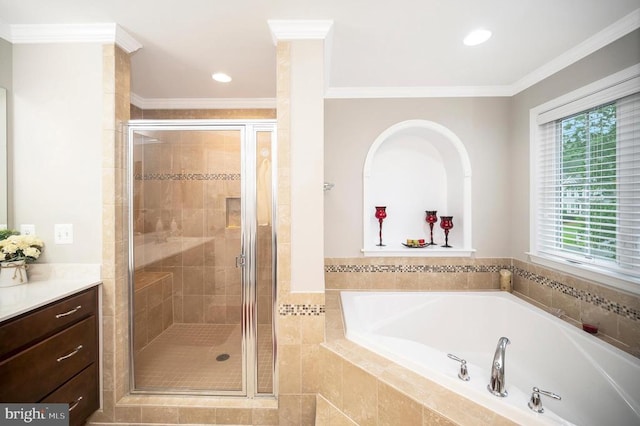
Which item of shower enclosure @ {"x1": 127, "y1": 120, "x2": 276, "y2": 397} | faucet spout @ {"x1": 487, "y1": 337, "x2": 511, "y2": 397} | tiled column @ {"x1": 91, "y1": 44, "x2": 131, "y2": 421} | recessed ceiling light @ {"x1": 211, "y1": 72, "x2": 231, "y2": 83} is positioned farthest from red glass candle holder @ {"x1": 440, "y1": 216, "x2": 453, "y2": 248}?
tiled column @ {"x1": 91, "y1": 44, "x2": 131, "y2": 421}

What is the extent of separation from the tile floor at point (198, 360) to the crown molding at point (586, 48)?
9.09 ft

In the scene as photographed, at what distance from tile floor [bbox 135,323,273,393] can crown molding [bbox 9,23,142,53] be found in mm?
1934

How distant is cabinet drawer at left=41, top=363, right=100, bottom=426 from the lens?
1.45m

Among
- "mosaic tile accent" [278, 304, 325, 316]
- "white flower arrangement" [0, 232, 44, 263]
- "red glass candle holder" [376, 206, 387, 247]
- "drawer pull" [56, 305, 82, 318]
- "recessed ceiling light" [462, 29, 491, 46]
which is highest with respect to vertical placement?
"recessed ceiling light" [462, 29, 491, 46]

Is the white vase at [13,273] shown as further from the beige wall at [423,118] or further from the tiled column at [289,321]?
the beige wall at [423,118]

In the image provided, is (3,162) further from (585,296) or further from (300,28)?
(585,296)

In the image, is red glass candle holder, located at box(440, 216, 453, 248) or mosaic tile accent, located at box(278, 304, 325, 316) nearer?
mosaic tile accent, located at box(278, 304, 325, 316)

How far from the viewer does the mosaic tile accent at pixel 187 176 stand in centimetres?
185

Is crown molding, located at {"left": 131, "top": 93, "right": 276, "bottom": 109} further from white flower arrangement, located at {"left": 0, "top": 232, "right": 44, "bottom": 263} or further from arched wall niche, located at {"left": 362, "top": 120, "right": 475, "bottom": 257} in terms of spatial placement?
white flower arrangement, located at {"left": 0, "top": 232, "right": 44, "bottom": 263}

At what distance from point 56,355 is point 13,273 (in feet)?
1.92

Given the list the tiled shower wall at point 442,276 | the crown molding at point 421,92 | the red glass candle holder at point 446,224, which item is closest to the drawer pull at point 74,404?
the tiled shower wall at point 442,276

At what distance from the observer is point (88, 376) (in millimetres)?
1625

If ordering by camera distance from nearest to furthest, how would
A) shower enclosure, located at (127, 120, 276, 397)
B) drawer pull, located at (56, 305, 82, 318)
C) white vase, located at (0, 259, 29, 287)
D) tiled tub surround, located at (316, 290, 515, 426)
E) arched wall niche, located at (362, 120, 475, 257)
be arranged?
tiled tub surround, located at (316, 290, 515, 426)
drawer pull, located at (56, 305, 82, 318)
white vase, located at (0, 259, 29, 287)
shower enclosure, located at (127, 120, 276, 397)
arched wall niche, located at (362, 120, 475, 257)

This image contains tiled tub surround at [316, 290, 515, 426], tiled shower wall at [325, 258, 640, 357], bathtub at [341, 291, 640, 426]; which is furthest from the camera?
tiled shower wall at [325, 258, 640, 357]
